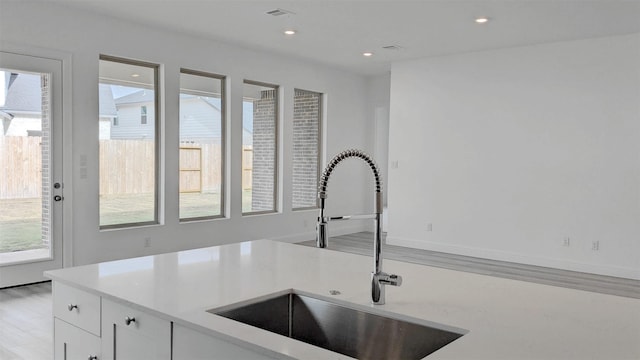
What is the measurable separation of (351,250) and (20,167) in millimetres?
4026

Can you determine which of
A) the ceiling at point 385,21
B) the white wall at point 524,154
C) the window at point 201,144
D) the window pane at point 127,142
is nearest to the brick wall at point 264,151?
the window at point 201,144

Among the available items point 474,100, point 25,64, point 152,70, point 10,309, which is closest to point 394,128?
point 474,100

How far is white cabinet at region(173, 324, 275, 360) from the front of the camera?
4.08 ft

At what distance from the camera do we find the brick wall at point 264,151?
23.9 ft

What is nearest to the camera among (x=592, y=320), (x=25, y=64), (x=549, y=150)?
(x=592, y=320)

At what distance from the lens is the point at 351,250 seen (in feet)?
22.7

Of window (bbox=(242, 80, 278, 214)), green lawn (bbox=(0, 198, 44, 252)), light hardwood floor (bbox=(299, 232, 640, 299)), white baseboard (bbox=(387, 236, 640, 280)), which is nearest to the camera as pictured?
green lawn (bbox=(0, 198, 44, 252))

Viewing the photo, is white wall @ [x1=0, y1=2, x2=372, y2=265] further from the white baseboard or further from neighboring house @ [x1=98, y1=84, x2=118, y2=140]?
the white baseboard

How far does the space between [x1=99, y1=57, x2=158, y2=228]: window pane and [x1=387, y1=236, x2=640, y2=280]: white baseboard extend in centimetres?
364

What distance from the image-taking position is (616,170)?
19.0 feet

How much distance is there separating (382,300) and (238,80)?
18.6 feet

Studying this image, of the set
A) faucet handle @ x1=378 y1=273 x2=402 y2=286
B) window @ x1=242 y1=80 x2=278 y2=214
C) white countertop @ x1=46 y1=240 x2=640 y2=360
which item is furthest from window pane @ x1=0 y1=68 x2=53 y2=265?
faucet handle @ x1=378 y1=273 x2=402 y2=286

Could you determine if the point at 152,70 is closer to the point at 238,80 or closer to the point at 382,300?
the point at 238,80

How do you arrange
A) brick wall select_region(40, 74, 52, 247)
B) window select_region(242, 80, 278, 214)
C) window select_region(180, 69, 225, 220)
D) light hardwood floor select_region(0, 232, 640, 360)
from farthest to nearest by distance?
window select_region(242, 80, 278, 214) < window select_region(180, 69, 225, 220) < brick wall select_region(40, 74, 52, 247) < light hardwood floor select_region(0, 232, 640, 360)
